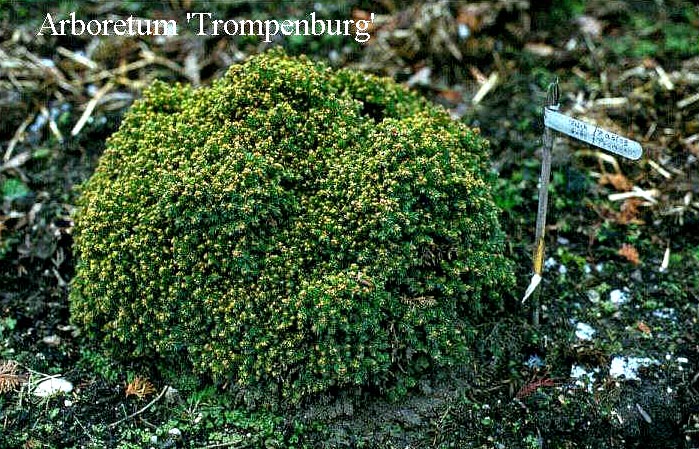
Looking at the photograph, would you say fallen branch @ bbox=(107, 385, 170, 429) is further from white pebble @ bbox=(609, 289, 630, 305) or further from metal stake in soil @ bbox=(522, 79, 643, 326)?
white pebble @ bbox=(609, 289, 630, 305)

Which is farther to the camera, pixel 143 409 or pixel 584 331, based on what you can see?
pixel 584 331

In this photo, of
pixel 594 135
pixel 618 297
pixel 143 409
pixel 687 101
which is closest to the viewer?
pixel 594 135

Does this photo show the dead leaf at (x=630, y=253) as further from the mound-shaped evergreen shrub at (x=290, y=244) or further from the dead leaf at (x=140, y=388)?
the dead leaf at (x=140, y=388)

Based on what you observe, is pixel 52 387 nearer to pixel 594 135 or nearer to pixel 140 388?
pixel 140 388

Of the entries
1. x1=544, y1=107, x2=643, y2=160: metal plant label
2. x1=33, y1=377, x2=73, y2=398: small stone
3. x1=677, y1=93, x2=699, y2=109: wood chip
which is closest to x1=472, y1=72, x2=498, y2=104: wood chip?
x1=677, y1=93, x2=699, y2=109: wood chip

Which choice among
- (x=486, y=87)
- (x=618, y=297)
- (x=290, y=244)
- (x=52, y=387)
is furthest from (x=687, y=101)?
(x=52, y=387)

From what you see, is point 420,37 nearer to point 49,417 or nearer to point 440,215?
point 440,215

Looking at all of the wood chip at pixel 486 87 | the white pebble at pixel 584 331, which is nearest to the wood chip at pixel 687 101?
the wood chip at pixel 486 87
